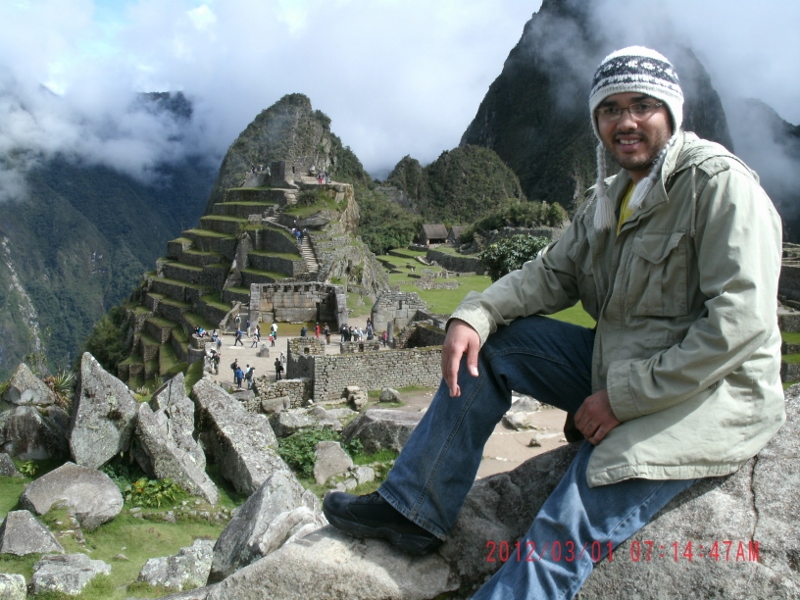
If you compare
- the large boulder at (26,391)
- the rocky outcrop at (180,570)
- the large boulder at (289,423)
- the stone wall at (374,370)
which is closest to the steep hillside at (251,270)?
the stone wall at (374,370)

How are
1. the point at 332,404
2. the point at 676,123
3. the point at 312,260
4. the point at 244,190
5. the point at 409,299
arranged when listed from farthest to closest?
the point at 244,190 → the point at 312,260 → the point at 409,299 → the point at 332,404 → the point at 676,123

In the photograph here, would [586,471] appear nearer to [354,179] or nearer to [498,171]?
[354,179]

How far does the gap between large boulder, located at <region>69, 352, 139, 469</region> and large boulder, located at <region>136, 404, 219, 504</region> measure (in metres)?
0.18

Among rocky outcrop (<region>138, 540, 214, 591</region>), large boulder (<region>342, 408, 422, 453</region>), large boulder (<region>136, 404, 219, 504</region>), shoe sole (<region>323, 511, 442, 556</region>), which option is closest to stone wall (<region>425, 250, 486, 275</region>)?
large boulder (<region>342, 408, 422, 453</region>)

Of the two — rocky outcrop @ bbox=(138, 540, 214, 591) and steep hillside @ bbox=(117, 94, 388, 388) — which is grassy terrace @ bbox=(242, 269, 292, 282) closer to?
steep hillside @ bbox=(117, 94, 388, 388)

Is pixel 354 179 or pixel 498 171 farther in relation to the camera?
pixel 498 171

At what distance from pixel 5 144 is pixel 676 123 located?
76.4 metres

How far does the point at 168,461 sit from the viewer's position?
638 cm

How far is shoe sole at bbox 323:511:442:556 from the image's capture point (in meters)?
2.73

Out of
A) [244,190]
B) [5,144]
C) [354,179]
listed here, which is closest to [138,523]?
[244,190]

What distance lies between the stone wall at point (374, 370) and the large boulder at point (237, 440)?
5.04 m

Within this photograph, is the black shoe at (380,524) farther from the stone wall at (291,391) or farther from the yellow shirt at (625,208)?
the stone wall at (291,391)

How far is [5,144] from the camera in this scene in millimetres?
66062

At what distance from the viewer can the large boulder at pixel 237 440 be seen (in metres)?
6.68
